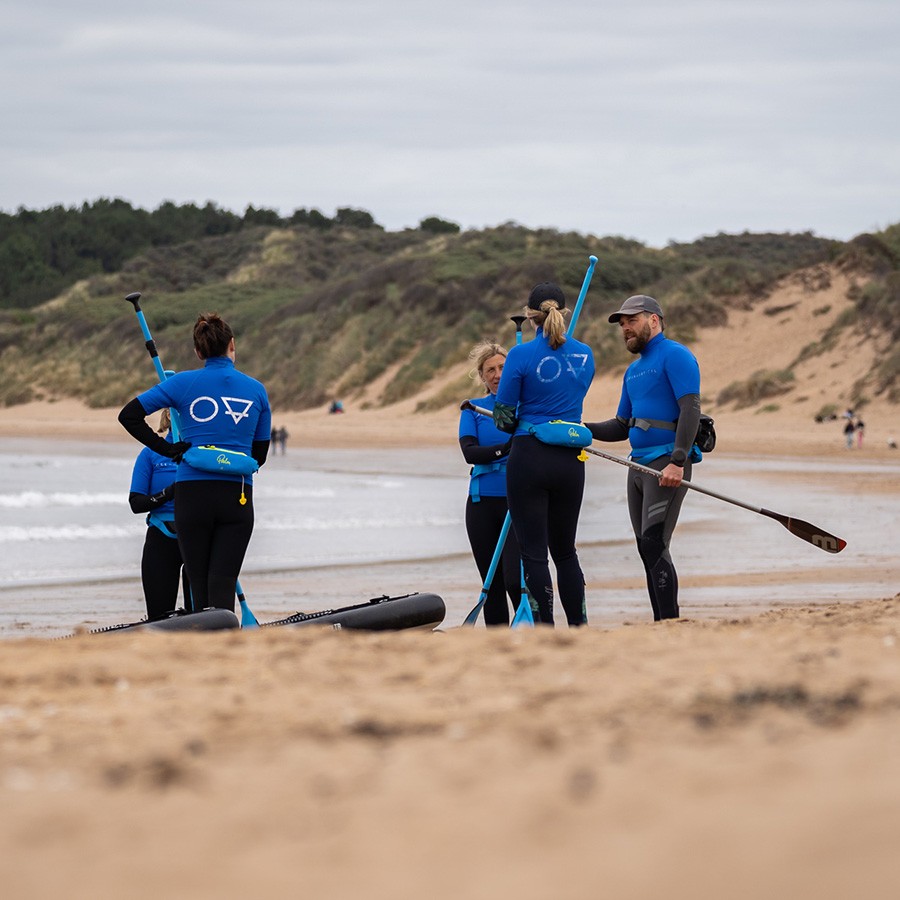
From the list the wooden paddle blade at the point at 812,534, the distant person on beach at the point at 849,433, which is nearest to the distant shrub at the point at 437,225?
the distant person on beach at the point at 849,433

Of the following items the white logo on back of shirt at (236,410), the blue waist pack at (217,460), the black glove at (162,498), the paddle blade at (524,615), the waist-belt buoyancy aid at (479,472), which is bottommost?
the paddle blade at (524,615)

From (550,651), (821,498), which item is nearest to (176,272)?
(821,498)

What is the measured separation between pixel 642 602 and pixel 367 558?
12.4 ft

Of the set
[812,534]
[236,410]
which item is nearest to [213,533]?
[236,410]

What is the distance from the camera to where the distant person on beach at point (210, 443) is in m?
6.42

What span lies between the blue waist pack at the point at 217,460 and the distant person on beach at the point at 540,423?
3.80 ft

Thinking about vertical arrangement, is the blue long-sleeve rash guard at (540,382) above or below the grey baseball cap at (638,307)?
below

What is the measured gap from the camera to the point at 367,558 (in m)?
13.3

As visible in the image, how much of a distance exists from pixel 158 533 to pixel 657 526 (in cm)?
241

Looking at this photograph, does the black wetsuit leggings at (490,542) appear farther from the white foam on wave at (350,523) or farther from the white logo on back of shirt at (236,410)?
the white foam on wave at (350,523)

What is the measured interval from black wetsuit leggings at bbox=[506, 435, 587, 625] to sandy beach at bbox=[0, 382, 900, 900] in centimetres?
137

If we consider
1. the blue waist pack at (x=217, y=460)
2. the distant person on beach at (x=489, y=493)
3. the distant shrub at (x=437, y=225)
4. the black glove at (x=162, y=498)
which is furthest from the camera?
the distant shrub at (x=437, y=225)

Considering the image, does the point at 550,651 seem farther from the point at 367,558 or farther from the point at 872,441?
the point at 872,441

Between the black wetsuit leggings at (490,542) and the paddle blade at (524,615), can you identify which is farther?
the black wetsuit leggings at (490,542)
